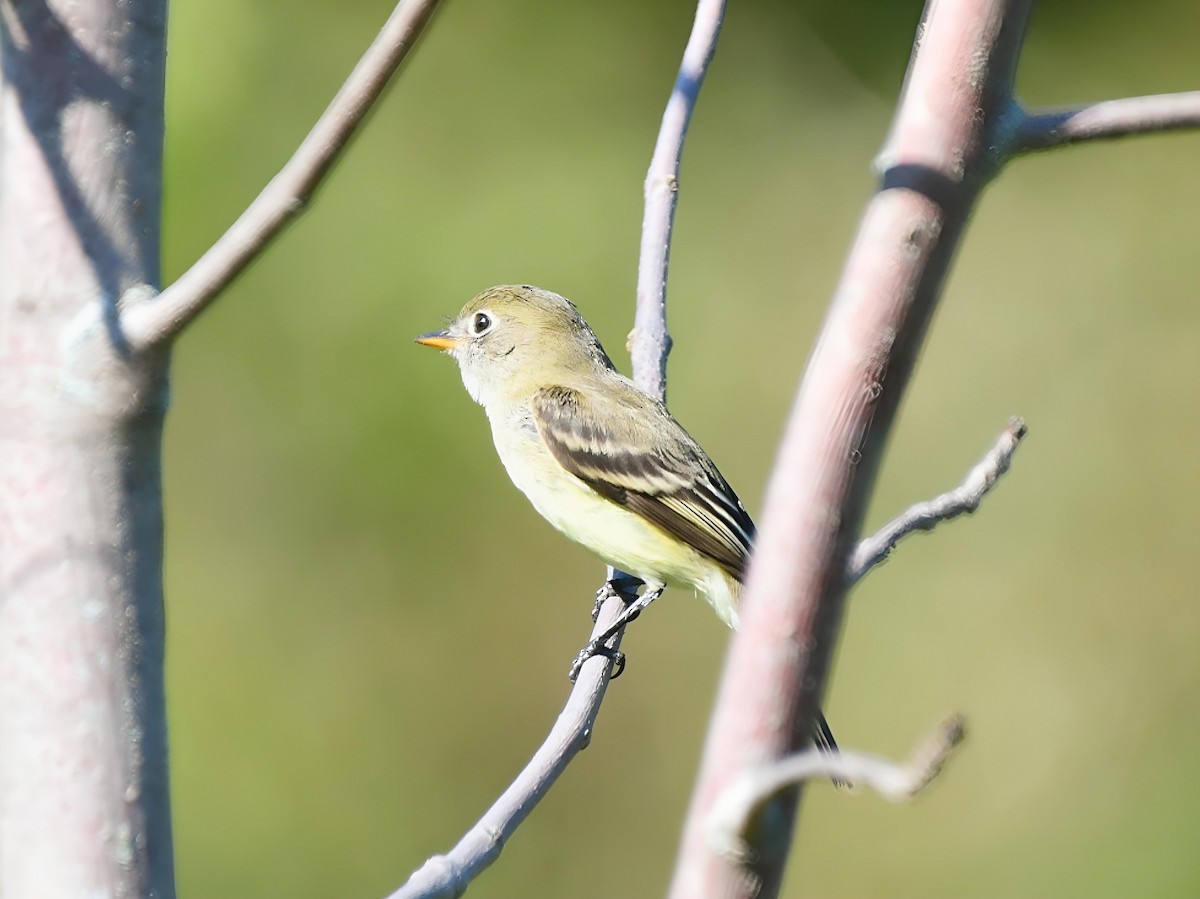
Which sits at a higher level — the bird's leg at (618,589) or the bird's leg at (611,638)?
the bird's leg at (611,638)

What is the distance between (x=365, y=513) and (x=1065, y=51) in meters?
3.33

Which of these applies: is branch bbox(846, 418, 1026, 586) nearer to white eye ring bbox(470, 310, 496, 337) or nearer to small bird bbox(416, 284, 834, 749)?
small bird bbox(416, 284, 834, 749)

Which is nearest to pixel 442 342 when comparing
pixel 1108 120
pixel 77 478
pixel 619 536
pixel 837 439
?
pixel 619 536

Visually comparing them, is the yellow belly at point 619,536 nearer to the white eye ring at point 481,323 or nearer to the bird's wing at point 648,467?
the bird's wing at point 648,467

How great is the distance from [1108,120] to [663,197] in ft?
4.86

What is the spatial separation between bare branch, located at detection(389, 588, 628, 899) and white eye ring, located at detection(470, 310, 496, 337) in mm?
1245

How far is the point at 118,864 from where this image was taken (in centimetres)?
109

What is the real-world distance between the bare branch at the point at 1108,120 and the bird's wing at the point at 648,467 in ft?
5.69

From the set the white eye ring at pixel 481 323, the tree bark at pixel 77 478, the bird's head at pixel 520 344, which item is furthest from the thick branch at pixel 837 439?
the white eye ring at pixel 481 323

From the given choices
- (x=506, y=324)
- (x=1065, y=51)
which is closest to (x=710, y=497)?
(x=506, y=324)

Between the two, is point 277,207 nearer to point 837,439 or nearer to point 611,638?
point 837,439

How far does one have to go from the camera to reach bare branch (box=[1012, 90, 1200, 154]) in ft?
2.99

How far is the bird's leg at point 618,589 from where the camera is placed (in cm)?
270

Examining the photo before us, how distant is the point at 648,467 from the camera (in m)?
2.76
